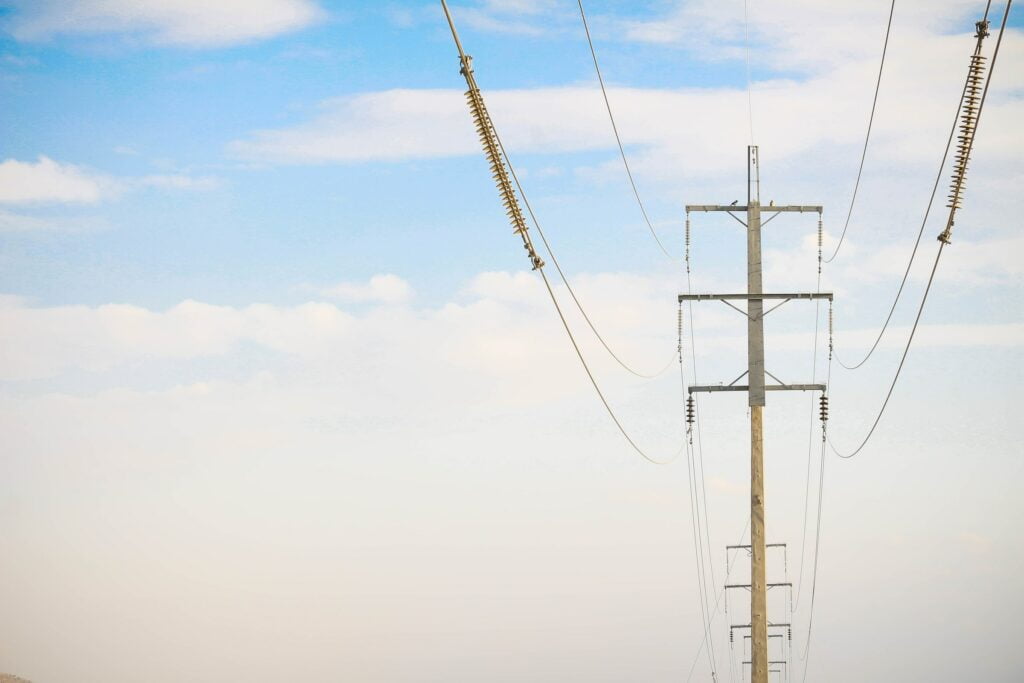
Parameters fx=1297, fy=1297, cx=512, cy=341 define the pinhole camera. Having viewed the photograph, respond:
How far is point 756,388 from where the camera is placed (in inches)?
1470

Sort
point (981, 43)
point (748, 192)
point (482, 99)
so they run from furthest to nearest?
point (748, 192) < point (981, 43) < point (482, 99)

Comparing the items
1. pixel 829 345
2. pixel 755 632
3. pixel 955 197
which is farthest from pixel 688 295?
pixel 955 197

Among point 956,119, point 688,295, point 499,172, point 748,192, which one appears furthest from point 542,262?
point 748,192

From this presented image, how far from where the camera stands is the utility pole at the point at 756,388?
36.3m

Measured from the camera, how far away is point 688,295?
37.2 metres

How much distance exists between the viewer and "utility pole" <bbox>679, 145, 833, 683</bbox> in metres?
36.3

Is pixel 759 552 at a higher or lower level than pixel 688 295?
lower

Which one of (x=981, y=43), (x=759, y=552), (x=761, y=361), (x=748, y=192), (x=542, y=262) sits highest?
(x=748, y=192)

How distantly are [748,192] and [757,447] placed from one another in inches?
310

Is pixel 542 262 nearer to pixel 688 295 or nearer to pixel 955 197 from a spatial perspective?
pixel 955 197

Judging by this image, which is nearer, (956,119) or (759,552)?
(956,119)

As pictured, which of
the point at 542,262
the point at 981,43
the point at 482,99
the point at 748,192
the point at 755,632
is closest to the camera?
the point at 482,99

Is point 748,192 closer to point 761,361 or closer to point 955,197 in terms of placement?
point 761,361

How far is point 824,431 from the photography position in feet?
134
